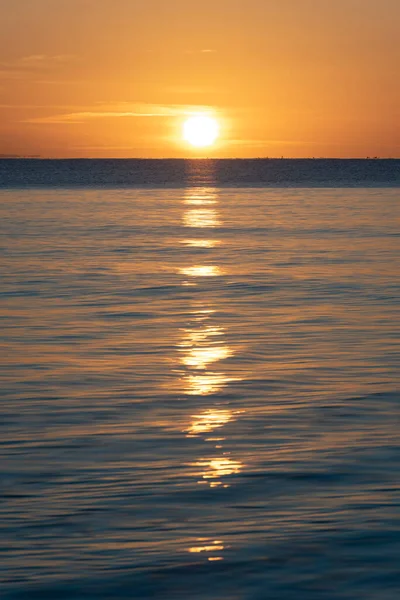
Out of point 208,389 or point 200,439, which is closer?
point 200,439

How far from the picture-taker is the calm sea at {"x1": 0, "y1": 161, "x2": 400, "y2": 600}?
759cm

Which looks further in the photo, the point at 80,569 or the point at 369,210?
the point at 369,210

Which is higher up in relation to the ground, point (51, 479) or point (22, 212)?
point (22, 212)

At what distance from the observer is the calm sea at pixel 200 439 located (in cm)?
759

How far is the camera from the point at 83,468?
31.6 ft

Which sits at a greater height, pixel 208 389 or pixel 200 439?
pixel 208 389

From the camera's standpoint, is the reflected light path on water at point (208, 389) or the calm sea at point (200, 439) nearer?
the calm sea at point (200, 439)

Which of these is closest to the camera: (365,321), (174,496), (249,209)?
(174,496)

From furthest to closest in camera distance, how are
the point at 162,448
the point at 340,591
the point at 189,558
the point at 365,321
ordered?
the point at 365,321
the point at 162,448
the point at 189,558
the point at 340,591

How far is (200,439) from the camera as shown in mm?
10727

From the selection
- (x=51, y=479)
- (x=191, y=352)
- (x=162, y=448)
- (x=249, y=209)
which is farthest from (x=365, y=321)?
(x=249, y=209)

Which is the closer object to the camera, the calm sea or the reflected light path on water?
the calm sea

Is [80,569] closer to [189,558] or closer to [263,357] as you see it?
[189,558]

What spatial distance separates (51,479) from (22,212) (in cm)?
4719
